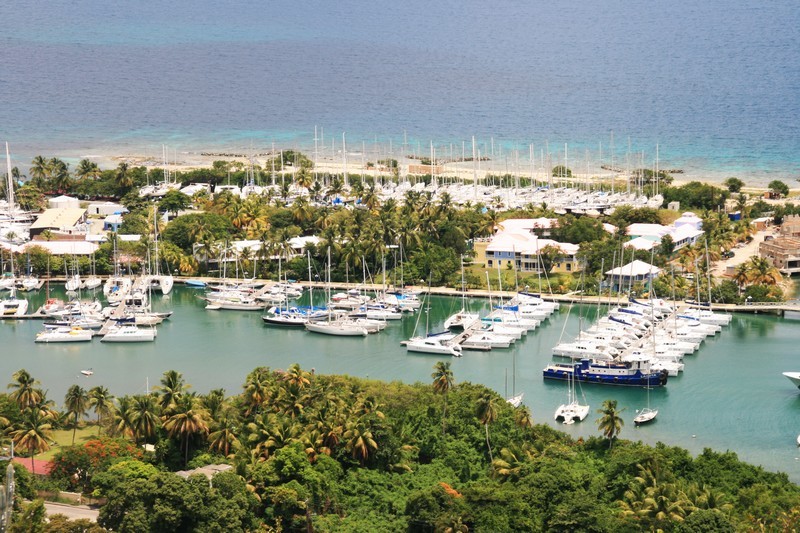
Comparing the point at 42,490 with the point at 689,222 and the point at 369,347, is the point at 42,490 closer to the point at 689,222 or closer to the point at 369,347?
the point at 369,347

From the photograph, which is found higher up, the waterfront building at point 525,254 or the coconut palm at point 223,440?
the waterfront building at point 525,254

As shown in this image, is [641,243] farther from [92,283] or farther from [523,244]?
[92,283]

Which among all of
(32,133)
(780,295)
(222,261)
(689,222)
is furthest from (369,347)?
(32,133)

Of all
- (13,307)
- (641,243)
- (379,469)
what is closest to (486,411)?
(379,469)

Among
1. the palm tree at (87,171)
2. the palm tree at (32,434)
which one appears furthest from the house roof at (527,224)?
the palm tree at (32,434)

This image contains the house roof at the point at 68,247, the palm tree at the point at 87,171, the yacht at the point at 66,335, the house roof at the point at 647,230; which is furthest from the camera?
the palm tree at the point at 87,171

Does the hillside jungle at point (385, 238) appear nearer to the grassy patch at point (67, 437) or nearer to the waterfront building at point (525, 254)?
the waterfront building at point (525, 254)
